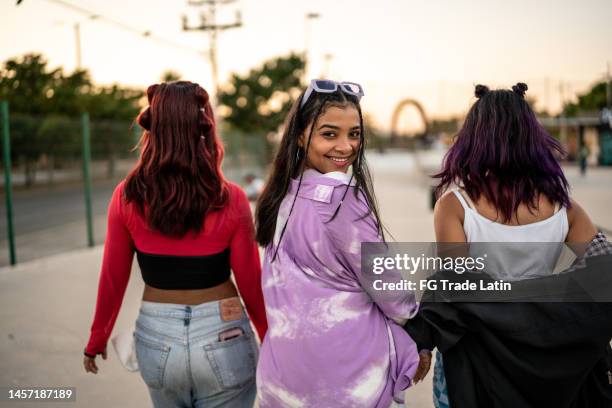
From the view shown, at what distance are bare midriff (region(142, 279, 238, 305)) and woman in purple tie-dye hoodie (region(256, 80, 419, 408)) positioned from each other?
28 centimetres

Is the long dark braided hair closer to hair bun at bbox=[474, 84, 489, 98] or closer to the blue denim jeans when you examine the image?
the blue denim jeans

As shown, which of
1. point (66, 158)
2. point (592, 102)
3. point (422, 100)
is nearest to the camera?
point (66, 158)

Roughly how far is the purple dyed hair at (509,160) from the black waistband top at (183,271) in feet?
2.91

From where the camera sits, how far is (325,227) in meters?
1.58

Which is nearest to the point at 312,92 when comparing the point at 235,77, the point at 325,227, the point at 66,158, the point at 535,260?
the point at 325,227

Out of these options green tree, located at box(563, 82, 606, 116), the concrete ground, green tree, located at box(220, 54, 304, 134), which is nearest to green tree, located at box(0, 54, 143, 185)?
the concrete ground

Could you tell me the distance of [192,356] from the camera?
6.05 feet

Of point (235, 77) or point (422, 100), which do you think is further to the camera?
point (235, 77)

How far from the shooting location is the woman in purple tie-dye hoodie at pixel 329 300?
5.19 ft

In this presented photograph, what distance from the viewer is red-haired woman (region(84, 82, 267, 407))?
6.11 feet

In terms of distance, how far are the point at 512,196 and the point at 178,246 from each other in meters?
1.10

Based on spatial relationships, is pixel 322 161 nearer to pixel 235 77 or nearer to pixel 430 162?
pixel 430 162

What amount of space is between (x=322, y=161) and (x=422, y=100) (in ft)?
104

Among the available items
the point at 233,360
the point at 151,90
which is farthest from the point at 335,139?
the point at 233,360
